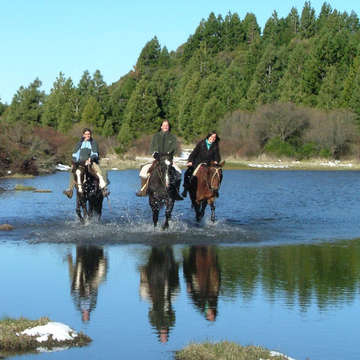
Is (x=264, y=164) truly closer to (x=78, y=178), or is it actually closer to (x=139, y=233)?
(x=78, y=178)

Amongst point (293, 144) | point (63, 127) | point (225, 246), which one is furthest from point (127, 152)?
point (225, 246)

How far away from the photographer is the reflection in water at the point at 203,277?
1011cm

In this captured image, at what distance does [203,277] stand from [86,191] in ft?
25.2

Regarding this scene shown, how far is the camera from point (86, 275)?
41.2 ft

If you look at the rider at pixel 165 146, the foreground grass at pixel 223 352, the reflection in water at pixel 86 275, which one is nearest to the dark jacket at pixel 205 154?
the rider at pixel 165 146

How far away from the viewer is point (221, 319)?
926 cm

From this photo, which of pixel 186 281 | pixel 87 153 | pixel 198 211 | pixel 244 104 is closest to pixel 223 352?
pixel 186 281

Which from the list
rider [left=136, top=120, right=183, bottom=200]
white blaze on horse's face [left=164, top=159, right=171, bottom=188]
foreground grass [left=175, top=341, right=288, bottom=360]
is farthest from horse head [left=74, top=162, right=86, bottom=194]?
foreground grass [left=175, top=341, right=288, bottom=360]

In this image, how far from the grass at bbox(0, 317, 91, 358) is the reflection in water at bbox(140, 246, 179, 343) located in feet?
3.03

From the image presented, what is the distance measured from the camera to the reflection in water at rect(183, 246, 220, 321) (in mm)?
10109

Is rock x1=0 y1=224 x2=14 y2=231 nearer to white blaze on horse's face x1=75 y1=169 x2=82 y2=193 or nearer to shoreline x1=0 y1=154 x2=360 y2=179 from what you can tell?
white blaze on horse's face x1=75 y1=169 x2=82 y2=193

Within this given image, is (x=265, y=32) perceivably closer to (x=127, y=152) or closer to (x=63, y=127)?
(x=63, y=127)

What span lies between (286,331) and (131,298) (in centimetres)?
258

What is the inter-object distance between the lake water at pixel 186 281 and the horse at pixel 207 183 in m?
0.71
